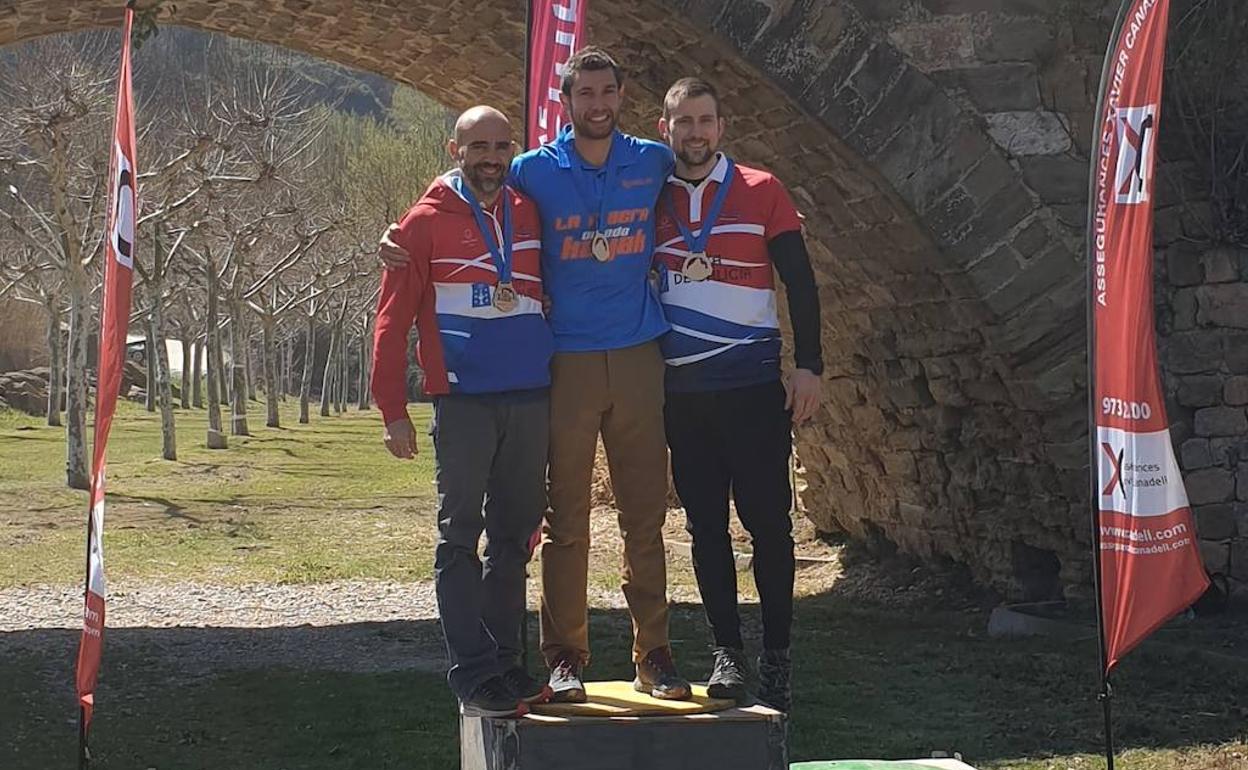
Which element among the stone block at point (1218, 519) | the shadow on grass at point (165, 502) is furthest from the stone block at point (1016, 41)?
the shadow on grass at point (165, 502)

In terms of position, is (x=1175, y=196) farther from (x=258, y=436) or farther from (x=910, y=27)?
(x=258, y=436)

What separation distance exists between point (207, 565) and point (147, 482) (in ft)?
26.7

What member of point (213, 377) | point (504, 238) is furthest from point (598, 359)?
point (213, 377)

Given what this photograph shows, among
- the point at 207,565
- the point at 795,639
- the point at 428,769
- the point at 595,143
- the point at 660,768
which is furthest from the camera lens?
the point at 207,565

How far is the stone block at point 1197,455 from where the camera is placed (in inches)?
342

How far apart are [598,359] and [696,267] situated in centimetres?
39

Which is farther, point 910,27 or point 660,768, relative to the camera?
point 910,27

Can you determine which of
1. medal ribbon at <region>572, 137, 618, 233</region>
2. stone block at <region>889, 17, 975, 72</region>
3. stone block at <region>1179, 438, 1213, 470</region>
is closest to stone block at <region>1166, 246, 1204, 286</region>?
stone block at <region>1179, 438, 1213, 470</region>

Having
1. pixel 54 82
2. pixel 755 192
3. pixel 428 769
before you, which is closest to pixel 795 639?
pixel 428 769

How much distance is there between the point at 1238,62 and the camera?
8523mm

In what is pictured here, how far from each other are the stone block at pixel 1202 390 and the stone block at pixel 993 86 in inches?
67.7

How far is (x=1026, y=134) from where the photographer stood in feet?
27.1

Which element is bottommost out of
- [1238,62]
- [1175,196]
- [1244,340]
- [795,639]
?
[795,639]

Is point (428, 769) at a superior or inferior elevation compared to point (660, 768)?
inferior
